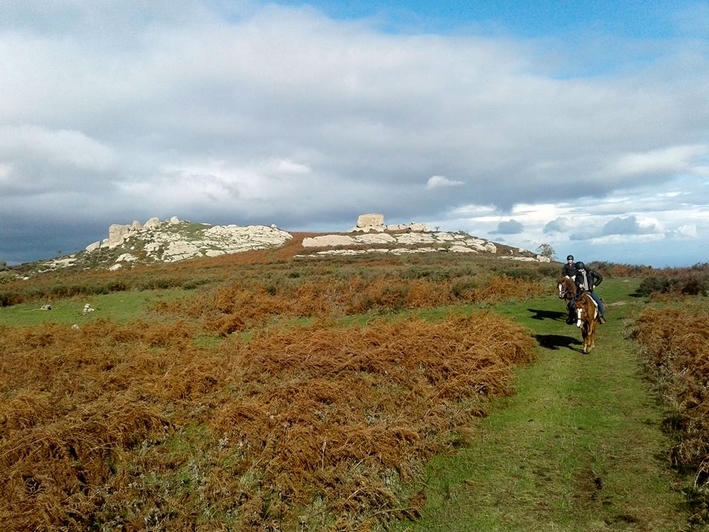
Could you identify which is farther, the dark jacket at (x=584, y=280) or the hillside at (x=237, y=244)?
the hillside at (x=237, y=244)

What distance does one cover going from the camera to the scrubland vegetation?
22.1 feet

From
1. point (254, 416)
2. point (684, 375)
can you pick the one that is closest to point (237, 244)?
point (254, 416)

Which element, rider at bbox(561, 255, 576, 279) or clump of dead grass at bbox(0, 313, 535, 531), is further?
rider at bbox(561, 255, 576, 279)

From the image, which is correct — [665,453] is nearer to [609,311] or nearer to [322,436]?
[322,436]

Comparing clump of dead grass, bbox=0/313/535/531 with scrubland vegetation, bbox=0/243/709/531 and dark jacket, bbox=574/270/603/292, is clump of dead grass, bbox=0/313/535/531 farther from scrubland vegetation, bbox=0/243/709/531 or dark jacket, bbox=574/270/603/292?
dark jacket, bbox=574/270/603/292

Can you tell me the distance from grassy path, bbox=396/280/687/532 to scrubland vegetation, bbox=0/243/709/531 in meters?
0.40

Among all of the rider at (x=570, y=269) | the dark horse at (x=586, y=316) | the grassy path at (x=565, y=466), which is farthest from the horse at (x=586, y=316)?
the rider at (x=570, y=269)

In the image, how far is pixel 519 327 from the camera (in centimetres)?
1440

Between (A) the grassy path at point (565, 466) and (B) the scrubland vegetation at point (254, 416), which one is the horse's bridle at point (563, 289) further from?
(A) the grassy path at point (565, 466)

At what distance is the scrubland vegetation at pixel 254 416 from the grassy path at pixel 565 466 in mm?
398

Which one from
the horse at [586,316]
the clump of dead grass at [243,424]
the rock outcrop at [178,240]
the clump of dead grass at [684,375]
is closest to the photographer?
the clump of dead grass at [243,424]

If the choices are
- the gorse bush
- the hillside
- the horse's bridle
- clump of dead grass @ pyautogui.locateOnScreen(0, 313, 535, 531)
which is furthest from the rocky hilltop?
clump of dead grass @ pyautogui.locateOnScreen(0, 313, 535, 531)

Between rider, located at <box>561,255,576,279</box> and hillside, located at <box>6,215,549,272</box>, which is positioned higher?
hillside, located at <box>6,215,549,272</box>

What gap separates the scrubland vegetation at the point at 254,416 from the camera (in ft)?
22.1
